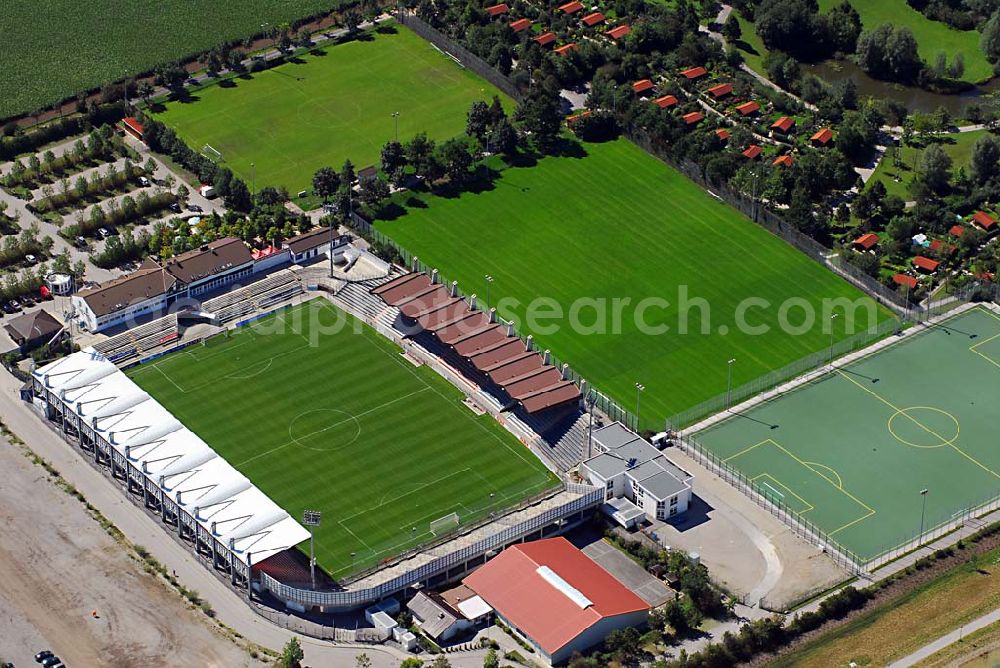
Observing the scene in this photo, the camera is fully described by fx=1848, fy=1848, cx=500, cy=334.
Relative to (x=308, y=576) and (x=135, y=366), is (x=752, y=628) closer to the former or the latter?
(x=308, y=576)

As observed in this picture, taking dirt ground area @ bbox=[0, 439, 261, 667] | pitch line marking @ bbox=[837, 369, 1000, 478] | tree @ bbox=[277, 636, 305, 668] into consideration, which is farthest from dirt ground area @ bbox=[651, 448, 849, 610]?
dirt ground area @ bbox=[0, 439, 261, 667]

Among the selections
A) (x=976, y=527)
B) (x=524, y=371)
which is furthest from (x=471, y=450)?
(x=976, y=527)

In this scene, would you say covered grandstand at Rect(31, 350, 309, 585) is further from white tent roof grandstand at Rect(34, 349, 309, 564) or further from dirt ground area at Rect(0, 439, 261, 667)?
dirt ground area at Rect(0, 439, 261, 667)

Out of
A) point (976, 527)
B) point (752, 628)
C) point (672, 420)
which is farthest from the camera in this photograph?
point (672, 420)

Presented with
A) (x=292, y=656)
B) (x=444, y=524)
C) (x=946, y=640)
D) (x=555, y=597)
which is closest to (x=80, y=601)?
(x=292, y=656)

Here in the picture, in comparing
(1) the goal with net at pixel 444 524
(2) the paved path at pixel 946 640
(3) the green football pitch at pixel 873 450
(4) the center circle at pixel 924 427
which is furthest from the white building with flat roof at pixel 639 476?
(2) the paved path at pixel 946 640

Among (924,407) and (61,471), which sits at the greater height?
(924,407)
